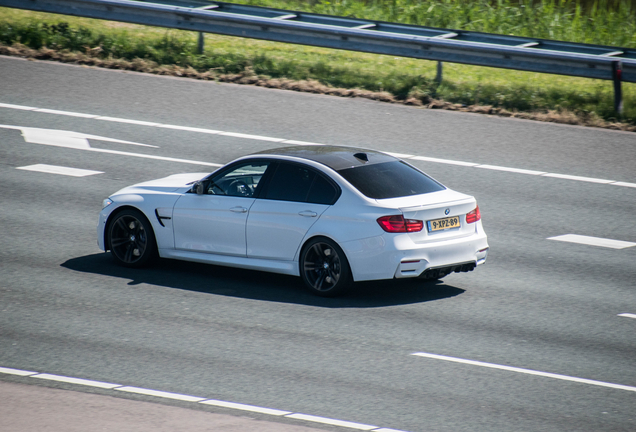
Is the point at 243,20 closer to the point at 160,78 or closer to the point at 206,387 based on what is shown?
the point at 160,78

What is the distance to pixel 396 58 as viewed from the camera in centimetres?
2091

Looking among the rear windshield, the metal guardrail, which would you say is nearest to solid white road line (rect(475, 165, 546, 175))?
the metal guardrail

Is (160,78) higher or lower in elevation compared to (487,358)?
higher

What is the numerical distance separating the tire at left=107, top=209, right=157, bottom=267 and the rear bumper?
8.65 feet

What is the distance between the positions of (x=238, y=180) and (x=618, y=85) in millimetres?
9066

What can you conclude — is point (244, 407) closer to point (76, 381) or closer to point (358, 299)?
point (76, 381)

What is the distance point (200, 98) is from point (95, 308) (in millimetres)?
8914

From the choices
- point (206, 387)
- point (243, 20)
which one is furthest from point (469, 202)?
point (243, 20)

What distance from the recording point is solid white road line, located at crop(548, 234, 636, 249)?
11812 millimetres

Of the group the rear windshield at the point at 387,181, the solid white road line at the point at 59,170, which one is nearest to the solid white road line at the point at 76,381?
the rear windshield at the point at 387,181

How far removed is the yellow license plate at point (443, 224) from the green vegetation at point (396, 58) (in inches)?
306

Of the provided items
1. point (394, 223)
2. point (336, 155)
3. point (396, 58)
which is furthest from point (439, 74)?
point (394, 223)

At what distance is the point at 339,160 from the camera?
10.4 metres

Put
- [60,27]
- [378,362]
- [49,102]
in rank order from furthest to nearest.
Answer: [60,27], [49,102], [378,362]
